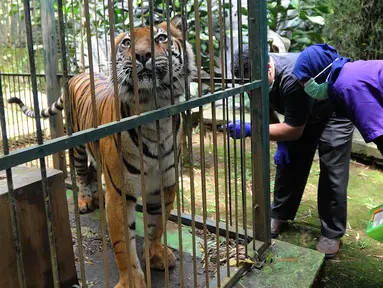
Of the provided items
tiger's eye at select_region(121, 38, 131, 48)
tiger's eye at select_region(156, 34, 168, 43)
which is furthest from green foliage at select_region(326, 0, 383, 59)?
tiger's eye at select_region(121, 38, 131, 48)

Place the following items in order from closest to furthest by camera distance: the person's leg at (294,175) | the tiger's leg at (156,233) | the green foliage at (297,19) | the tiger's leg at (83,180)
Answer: the tiger's leg at (156,233), the person's leg at (294,175), the tiger's leg at (83,180), the green foliage at (297,19)

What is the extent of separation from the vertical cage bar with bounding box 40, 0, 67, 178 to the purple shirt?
2.31 meters

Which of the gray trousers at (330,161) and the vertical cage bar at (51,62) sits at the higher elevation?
the vertical cage bar at (51,62)

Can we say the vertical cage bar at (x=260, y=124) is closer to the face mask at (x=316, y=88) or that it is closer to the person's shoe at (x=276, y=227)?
the face mask at (x=316, y=88)

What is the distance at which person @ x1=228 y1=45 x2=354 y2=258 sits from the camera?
2.84m

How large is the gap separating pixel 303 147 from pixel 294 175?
0.25 metres

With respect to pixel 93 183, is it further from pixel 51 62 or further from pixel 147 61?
pixel 147 61

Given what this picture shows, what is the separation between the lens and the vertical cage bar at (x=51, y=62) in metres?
3.41

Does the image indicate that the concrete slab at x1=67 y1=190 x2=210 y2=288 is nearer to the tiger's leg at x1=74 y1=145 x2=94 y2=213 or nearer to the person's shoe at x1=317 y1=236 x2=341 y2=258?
the tiger's leg at x1=74 y1=145 x2=94 y2=213

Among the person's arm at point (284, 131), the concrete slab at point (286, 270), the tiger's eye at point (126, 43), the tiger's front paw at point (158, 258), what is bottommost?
the concrete slab at point (286, 270)

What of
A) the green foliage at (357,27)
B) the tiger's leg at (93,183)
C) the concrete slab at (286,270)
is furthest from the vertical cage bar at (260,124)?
the green foliage at (357,27)

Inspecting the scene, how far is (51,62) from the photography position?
11.6ft

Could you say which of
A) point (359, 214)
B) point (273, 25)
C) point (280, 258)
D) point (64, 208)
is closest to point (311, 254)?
point (280, 258)

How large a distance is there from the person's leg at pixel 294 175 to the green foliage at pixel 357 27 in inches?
136
